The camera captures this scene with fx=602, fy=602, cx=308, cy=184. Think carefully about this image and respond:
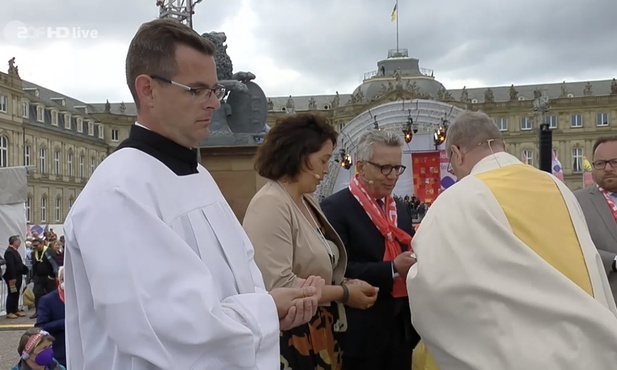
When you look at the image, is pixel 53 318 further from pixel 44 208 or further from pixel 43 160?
pixel 44 208

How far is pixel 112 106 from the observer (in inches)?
3214

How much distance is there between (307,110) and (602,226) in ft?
203

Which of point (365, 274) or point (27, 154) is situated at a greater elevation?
point (27, 154)

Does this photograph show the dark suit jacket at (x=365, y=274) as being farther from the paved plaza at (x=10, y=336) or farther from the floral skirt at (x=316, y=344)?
the paved plaza at (x=10, y=336)

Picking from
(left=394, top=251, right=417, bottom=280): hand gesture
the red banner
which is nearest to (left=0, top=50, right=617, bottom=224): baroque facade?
the red banner

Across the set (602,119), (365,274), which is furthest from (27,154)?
(602,119)

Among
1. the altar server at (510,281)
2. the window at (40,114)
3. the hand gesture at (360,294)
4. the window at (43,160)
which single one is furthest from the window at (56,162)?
the altar server at (510,281)

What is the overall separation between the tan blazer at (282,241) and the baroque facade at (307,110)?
4832 cm

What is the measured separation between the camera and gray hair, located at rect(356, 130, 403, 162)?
3717mm

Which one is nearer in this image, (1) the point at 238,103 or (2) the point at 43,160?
(1) the point at 238,103

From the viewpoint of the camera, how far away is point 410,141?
33.7 metres

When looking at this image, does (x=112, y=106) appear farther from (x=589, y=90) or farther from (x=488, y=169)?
(x=488, y=169)

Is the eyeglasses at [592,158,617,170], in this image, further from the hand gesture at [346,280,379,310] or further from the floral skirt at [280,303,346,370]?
the floral skirt at [280,303,346,370]

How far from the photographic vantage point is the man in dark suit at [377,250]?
11.1 feet
